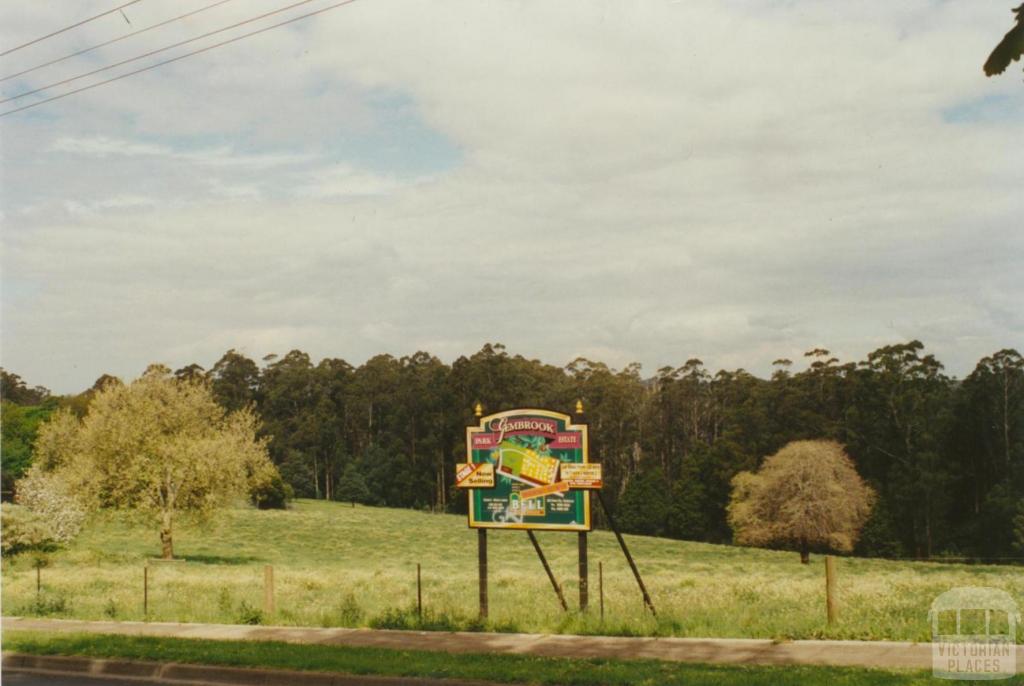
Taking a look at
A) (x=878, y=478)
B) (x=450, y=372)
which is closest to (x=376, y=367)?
(x=450, y=372)

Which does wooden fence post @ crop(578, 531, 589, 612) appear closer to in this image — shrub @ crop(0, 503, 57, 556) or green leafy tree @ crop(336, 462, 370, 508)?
shrub @ crop(0, 503, 57, 556)

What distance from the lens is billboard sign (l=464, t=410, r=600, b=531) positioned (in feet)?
57.0

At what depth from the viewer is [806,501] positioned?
5162 cm

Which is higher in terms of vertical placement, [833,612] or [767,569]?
[833,612]

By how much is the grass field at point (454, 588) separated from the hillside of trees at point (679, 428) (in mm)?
21552

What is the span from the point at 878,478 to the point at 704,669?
244 ft

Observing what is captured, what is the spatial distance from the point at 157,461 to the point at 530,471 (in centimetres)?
2876

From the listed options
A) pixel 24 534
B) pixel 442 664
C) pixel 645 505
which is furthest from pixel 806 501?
pixel 442 664

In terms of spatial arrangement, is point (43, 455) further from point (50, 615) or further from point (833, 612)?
point (833, 612)

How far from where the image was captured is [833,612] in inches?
579

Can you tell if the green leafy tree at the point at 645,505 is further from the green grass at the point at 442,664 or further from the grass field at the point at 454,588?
the green grass at the point at 442,664

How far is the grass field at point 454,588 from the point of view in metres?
15.9

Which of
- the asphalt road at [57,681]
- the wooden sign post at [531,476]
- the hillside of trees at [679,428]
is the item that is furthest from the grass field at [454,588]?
the hillside of trees at [679,428]

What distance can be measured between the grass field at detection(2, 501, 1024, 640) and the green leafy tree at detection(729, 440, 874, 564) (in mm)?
1756
